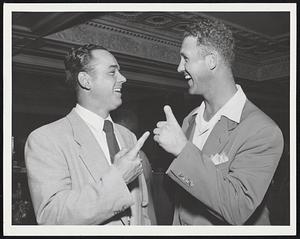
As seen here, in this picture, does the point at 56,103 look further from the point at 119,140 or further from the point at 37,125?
the point at 119,140

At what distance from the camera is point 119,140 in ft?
5.22

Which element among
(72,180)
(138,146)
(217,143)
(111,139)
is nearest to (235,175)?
(217,143)

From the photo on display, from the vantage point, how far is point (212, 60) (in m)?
1.53

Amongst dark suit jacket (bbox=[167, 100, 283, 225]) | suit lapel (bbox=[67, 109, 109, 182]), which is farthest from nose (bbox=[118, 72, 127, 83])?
dark suit jacket (bbox=[167, 100, 283, 225])

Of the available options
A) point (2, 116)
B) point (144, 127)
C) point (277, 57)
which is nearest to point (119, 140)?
point (144, 127)

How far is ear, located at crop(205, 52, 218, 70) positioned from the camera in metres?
1.53

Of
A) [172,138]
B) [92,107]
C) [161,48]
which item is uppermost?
[161,48]

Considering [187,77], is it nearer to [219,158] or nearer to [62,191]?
[219,158]

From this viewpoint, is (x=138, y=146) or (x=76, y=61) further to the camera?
(x=76, y=61)

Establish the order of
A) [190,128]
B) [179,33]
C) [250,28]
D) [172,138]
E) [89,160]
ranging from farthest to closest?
[250,28]
[179,33]
[190,128]
[89,160]
[172,138]

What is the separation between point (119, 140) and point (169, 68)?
438 millimetres

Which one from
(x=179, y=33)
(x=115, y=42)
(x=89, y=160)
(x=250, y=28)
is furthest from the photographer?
(x=115, y=42)

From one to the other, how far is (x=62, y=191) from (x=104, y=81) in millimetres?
504

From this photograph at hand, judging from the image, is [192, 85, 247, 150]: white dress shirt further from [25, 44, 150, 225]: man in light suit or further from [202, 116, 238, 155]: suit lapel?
[25, 44, 150, 225]: man in light suit
